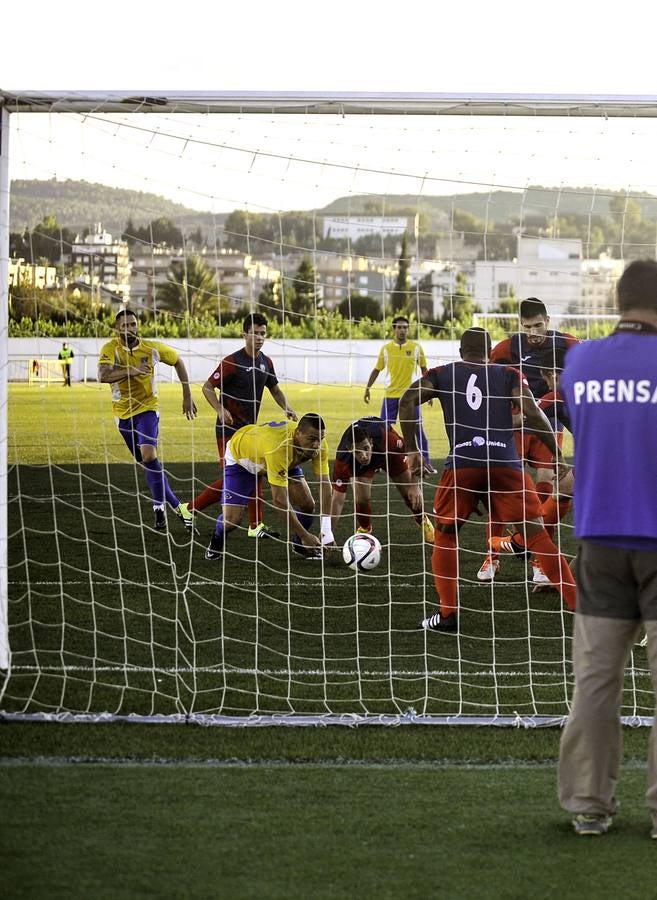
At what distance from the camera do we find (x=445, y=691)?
6.78 metres

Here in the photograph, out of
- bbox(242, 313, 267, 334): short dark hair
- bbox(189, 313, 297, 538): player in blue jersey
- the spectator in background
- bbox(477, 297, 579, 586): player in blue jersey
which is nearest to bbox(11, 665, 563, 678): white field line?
bbox(477, 297, 579, 586): player in blue jersey

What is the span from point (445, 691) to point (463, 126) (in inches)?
115

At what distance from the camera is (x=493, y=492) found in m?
7.91

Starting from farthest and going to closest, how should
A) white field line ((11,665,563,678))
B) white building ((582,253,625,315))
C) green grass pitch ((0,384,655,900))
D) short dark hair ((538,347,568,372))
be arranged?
short dark hair ((538,347,568,372)), white field line ((11,665,563,678)), white building ((582,253,625,315)), green grass pitch ((0,384,655,900))

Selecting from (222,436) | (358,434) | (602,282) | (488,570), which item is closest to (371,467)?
(358,434)

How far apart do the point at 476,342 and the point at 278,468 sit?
7.30 ft

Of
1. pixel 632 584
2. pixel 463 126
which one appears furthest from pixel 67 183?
pixel 632 584

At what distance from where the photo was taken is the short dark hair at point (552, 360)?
931 centimetres

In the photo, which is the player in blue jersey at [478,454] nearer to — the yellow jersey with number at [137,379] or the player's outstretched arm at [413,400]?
the player's outstretched arm at [413,400]

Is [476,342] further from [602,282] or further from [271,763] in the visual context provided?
[602,282]

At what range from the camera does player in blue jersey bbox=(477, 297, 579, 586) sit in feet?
29.5

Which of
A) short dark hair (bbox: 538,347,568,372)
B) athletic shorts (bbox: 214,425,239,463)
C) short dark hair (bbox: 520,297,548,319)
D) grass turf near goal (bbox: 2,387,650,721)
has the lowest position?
grass turf near goal (bbox: 2,387,650,721)

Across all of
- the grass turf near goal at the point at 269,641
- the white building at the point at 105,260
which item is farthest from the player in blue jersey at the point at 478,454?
the white building at the point at 105,260

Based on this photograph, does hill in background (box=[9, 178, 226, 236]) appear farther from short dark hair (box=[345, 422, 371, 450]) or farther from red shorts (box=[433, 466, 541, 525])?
red shorts (box=[433, 466, 541, 525])
